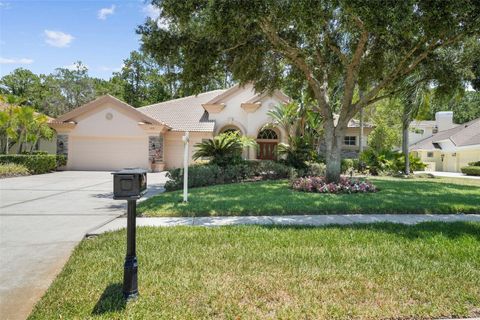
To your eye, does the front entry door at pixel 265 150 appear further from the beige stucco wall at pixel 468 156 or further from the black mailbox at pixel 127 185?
the black mailbox at pixel 127 185

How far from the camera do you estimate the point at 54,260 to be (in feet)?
15.6

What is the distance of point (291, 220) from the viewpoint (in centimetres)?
727

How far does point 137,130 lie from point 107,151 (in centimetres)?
271

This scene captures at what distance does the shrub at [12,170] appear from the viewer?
17.9m

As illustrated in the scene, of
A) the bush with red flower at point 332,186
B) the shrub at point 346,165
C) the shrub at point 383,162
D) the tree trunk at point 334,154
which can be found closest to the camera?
the bush with red flower at point 332,186

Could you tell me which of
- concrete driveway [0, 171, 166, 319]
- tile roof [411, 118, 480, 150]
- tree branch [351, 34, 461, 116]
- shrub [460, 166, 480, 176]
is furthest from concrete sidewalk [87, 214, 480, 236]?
tile roof [411, 118, 480, 150]

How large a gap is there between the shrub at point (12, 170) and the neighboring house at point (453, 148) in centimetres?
3230

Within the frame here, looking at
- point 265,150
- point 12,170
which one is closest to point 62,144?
point 12,170

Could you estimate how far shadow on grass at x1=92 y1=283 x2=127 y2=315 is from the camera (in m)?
3.19

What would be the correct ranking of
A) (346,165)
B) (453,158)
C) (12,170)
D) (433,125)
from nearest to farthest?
(12,170)
(346,165)
(453,158)
(433,125)

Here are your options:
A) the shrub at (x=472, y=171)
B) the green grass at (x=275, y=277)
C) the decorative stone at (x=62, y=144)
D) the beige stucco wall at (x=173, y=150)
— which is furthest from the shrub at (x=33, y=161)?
the shrub at (x=472, y=171)

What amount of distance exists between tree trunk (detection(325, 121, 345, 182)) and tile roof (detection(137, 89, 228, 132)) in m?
13.8

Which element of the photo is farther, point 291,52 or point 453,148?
point 453,148

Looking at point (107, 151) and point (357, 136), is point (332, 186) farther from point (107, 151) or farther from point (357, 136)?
point (107, 151)
